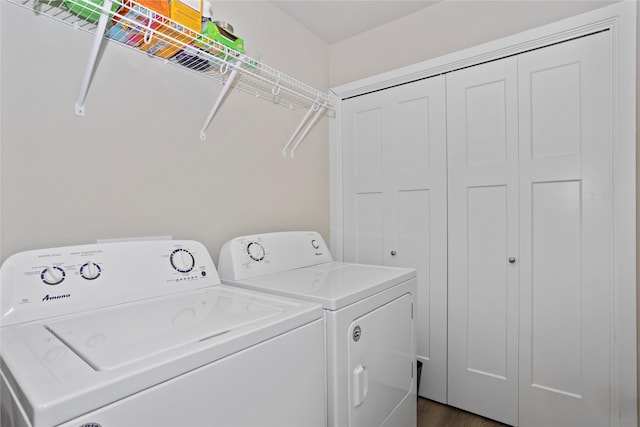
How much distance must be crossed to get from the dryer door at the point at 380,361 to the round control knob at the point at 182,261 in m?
0.68

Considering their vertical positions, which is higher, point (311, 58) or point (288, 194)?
point (311, 58)

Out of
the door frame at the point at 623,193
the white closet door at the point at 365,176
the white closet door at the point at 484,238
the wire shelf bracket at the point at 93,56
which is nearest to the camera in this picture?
the wire shelf bracket at the point at 93,56

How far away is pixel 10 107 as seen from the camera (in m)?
1.11

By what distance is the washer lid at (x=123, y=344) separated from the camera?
0.61m

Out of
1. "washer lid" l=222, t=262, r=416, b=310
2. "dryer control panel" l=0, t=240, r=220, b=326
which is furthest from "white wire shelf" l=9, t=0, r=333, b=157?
"washer lid" l=222, t=262, r=416, b=310

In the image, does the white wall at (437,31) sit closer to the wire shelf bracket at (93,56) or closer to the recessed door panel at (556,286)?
the recessed door panel at (556,286)

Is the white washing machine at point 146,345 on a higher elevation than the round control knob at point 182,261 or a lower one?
lower

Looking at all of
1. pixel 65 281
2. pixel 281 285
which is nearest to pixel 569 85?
pixel 281 285

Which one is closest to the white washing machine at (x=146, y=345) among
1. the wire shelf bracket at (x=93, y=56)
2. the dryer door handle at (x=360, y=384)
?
the dryer door handle at (x=360, y=384)

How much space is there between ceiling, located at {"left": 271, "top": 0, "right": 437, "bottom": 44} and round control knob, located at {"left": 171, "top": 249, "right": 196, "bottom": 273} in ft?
5.30

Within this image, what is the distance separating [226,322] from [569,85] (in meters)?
1.95

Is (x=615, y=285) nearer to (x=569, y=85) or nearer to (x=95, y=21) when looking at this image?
(x=569, y=85)

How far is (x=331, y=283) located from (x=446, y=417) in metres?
1.28

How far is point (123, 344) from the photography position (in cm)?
80
